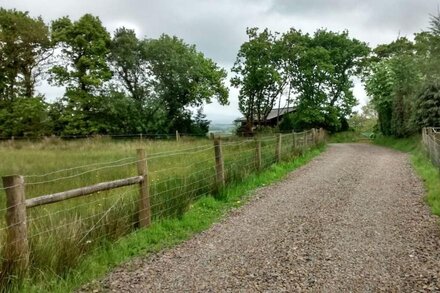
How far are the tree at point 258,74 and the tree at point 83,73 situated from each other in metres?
15.2

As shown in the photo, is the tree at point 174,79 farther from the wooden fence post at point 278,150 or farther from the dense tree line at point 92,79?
the wooden fence post at point 278,150

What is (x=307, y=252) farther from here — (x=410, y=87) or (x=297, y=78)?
(x=297, y=78)

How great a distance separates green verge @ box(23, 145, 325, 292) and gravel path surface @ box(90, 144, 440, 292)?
0.20m

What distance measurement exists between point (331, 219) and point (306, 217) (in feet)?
1.53

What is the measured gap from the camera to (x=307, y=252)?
5.76 meters

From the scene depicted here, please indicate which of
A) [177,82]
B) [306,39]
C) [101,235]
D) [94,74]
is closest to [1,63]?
[94,74]

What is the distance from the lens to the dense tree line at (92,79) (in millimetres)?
36875

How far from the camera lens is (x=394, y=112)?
33062mm

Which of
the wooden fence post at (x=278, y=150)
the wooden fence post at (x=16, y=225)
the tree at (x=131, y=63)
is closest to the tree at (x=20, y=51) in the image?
the tree at (x=131, y=63)

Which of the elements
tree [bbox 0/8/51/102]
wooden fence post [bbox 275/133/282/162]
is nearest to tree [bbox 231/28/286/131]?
tree [bbox 0/8/51/102]

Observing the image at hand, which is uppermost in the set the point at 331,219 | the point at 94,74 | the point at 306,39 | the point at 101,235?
the point at 306,39

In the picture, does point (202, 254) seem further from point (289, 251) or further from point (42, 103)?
point (42, 103)

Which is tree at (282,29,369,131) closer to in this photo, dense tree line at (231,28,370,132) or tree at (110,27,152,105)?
dense tree line at (231,28,370,132)

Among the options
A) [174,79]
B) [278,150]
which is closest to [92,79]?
[174,79]
